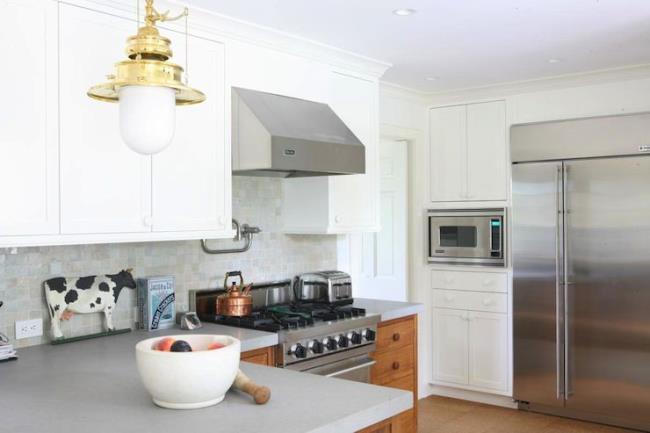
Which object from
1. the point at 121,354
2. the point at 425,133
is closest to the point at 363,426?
the point at 121,354

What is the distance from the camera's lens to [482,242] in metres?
5.07

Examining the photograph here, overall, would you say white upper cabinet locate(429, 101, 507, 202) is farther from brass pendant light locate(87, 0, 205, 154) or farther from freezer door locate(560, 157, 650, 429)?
brass pendant light locate(87, 0, 205, 154)

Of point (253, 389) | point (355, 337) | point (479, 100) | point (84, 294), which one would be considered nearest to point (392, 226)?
point (479, 100)

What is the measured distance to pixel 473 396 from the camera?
17.2ft

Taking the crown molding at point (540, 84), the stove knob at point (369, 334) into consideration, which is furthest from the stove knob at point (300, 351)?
the crown molding at point (540, 84)

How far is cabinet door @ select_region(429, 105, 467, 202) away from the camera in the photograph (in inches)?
204

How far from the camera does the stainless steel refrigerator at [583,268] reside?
14.5 feet

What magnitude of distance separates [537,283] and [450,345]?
0.87m

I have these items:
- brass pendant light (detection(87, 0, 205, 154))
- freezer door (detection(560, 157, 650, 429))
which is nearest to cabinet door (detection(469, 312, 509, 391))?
freezer door (detection(560, 157, 650, 429))

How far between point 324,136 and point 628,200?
2.23 m

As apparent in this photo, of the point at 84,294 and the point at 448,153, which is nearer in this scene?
the point at 84,294

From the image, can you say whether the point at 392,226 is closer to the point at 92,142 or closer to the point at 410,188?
the point at 410,188

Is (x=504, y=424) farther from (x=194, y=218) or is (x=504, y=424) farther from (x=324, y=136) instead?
(x=194, y=218)

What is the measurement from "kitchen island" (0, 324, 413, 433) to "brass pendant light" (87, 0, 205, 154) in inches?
29.0
